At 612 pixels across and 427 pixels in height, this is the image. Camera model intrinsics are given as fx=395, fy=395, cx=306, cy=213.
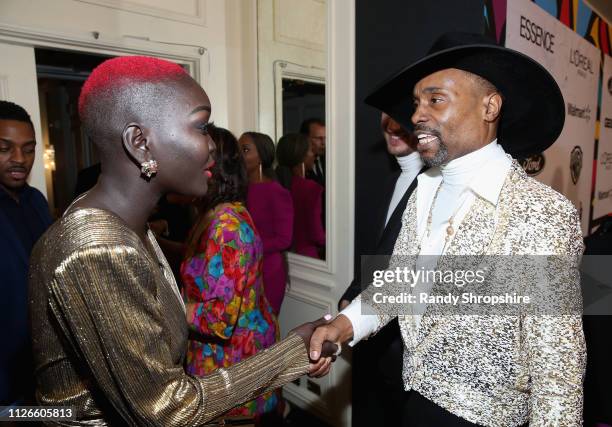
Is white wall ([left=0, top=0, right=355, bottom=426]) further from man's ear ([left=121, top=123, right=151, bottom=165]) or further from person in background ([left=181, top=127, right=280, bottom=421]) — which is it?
man's ear ([left=121, top=123, right=151, bottom=165])

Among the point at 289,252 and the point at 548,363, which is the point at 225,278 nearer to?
the point at 548,363

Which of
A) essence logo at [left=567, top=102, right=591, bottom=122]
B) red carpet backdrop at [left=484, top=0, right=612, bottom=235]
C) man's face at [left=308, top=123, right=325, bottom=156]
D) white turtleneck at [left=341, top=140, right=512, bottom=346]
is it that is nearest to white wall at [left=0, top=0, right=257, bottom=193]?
man's face at [left=308, top=123, right=325, bottom=156]

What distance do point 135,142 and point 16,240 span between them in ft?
5.09

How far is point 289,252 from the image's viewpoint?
3.47 metres

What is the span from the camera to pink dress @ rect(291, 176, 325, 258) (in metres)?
3.18

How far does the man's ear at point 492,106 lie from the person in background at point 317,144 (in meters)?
1.77

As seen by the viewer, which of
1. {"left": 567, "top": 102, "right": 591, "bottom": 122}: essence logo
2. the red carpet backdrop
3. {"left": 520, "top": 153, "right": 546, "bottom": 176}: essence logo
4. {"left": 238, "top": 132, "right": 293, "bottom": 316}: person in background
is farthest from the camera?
{"left": 567, "top": 102, "right": 591, "bottom": 122}: essence logo

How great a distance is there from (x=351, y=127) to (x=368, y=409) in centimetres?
192

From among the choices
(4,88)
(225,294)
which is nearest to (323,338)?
(225,294)

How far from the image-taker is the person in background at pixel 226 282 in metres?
1.85

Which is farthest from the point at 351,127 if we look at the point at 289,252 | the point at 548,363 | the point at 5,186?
the point at 5,186

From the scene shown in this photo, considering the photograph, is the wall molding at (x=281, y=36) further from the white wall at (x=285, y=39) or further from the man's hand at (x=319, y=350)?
the man's hand at (x=319, y=350)

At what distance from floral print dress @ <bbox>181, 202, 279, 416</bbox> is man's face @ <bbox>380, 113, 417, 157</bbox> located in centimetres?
91

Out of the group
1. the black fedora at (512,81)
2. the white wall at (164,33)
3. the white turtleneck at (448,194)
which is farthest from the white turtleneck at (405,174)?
the white wall at (164,33)
